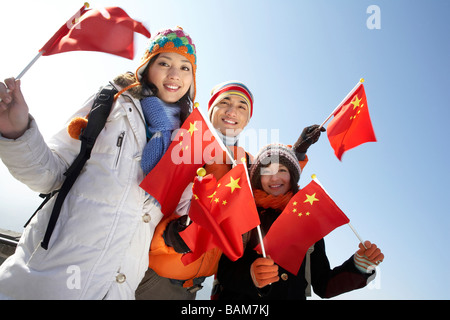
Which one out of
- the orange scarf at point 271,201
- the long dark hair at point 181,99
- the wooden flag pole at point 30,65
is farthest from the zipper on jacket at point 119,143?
the orange scarf at point 271,201

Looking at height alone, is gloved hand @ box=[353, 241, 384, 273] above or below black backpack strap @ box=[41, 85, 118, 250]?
below

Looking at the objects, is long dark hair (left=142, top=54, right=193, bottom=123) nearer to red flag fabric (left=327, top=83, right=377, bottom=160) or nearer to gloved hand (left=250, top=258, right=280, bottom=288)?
gloved hand (left=250, top=258, right=280, bottom=288)

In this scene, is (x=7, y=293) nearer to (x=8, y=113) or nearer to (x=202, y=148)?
(x=8, y=113)

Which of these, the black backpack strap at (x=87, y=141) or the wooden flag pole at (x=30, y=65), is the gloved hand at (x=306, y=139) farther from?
the wooden flag pole at (x=30, y=65)

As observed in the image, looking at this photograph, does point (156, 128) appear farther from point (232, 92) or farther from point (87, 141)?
point (232, 92)

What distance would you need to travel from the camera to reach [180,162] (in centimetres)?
236

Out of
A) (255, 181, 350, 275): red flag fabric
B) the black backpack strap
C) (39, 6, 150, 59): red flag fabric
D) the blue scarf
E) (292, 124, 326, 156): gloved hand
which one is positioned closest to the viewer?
the black backpack strap

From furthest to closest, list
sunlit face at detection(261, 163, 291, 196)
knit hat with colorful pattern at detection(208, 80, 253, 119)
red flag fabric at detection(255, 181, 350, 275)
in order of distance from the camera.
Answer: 1. knit hat with colorful pattern at detection(208, 80, 253, 119)
2. sunlit face at detection(261, 163, 291, 196)
3. red flag fabric at detection(255, 181, 350, 275)

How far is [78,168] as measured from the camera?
76.9 inches

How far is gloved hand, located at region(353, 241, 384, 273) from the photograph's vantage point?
96.7 inches

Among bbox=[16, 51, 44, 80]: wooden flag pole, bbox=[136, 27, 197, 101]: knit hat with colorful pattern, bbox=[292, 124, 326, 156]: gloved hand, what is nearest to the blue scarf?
bbox=[136, 27, 197, 101]: knit hat with colorful pattern

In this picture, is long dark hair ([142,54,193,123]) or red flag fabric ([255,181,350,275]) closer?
red flag fabric ([255,181,350,275])

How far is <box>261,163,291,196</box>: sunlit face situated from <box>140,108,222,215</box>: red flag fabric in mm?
763
